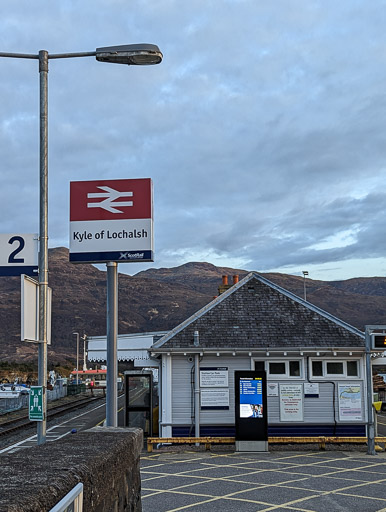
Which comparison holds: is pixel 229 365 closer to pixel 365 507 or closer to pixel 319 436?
pixel 319 436

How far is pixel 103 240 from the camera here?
12.6 meters

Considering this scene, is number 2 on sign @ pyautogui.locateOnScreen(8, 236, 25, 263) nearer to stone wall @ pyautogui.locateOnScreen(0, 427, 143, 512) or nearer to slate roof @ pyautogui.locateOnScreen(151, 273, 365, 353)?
stone wall @ pyautogui.locateOnScreen(0, 427, 143, 512)

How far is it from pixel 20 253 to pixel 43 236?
506 millimetres

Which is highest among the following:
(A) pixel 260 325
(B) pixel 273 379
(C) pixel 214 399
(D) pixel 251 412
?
(A) pixel 260 325

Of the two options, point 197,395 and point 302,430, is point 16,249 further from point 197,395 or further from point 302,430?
point 302,430

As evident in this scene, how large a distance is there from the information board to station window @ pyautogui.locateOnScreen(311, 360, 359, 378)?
3.09 m

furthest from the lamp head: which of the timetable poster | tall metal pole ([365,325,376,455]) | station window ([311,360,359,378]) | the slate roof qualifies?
station window ([311,360,359,378])

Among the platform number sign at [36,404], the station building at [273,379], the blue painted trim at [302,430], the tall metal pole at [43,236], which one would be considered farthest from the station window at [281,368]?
the platform number sign at [36,404]

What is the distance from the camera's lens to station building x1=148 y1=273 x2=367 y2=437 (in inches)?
781

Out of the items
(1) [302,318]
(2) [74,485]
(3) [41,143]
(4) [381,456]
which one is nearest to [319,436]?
(4) [381,456]

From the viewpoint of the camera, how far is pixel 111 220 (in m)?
12.6

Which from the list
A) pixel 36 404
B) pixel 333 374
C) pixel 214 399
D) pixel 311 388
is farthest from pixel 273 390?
pixel 36 404

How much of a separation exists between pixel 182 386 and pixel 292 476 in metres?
6.64

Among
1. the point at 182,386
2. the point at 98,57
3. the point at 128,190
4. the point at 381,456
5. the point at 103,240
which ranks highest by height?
the point at 98,57
